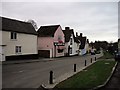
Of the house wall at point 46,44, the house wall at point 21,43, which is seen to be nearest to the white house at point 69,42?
the house wall at point 46,44

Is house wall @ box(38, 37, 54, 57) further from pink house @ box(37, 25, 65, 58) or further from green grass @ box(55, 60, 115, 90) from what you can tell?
green grass @ box(55, 60, 115, 90)

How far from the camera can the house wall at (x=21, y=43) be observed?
34.3 m

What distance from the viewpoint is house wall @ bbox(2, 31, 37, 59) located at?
34.3m

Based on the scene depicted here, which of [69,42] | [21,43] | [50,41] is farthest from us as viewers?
[69,42]

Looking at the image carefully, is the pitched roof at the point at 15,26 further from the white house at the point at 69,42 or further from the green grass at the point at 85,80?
the white house at the point at 69,42

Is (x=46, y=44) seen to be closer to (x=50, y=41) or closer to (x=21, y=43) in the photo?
(x=50, y=41)

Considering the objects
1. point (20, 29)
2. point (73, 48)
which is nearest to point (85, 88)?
point (20, 29)

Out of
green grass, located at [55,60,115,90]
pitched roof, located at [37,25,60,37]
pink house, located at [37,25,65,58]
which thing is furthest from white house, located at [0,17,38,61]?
green grass, located at [55,60,115,90]

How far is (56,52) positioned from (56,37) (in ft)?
12.1

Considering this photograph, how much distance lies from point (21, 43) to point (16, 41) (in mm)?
1534

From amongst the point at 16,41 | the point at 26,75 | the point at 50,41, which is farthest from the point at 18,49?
the point at 26,75

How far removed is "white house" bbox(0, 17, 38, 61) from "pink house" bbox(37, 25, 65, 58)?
358 inches

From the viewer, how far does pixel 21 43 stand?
3819cm

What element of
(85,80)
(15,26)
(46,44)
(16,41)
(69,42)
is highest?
(15,26)
